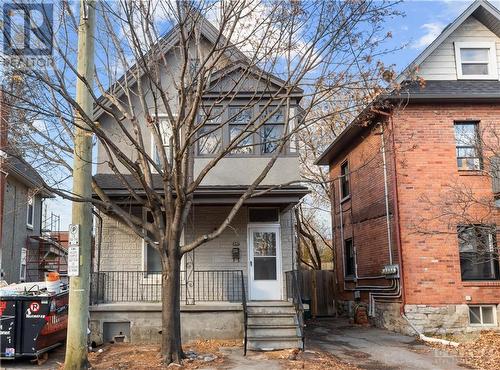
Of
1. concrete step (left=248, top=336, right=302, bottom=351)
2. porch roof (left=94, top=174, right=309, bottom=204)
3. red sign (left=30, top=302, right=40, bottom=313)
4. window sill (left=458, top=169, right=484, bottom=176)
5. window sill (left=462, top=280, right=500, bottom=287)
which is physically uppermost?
window sill (left=458, top=169, right=484, bottom=176)

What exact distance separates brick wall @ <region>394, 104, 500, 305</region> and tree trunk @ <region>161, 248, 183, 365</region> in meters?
6.86

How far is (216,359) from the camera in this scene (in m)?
9.90

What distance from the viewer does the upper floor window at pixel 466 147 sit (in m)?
14.6

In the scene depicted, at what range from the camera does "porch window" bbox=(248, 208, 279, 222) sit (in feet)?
46.8

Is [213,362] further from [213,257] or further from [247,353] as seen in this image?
[213,257]

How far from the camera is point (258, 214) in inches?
564

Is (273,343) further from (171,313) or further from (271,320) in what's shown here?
(171,313)

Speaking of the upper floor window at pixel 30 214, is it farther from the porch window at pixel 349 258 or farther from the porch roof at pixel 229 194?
the porch window at pixel 349 258

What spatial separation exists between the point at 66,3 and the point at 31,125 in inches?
92.0

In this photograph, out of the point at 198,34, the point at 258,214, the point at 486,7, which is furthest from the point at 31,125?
the point at 486,7

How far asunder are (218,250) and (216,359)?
14.3ft

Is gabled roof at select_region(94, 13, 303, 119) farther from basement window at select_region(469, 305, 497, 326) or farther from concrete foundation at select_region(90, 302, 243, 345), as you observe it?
basement window at select_region(469, 305, 497, 326)

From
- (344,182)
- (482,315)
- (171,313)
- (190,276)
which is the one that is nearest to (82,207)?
(171,313)

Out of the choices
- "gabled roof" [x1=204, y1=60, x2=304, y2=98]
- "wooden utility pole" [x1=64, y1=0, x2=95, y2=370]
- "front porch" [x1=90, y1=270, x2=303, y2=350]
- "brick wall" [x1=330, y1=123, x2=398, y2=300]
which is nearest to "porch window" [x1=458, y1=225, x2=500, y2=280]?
"brick wall" [x1=330, y1=123, x2=398, y2=300]
